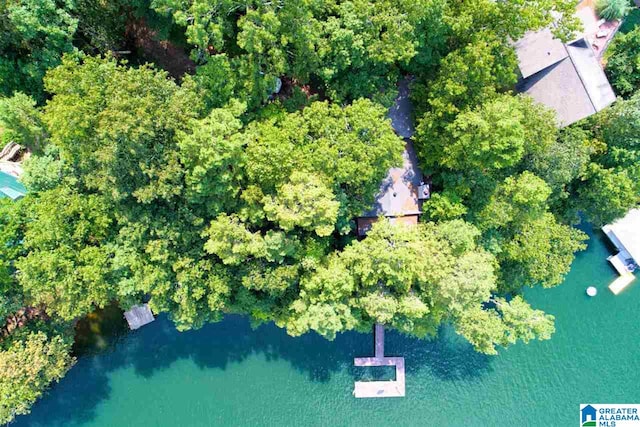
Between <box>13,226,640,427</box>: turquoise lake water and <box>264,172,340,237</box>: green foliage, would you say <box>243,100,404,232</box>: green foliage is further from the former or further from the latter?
<box>13,226,640,427</box>: turquoise lake water

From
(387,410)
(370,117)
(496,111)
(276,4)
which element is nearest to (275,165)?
(370,117)

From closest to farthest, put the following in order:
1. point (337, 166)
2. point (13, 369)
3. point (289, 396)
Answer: point (337, 166)
point (13, 369)
point (289, 396)

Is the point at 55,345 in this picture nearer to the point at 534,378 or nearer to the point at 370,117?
the point at 370,117

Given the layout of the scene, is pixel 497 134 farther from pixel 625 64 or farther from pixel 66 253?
pixel 66 253

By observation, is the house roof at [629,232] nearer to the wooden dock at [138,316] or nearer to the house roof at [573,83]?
the house roof at [573,83]

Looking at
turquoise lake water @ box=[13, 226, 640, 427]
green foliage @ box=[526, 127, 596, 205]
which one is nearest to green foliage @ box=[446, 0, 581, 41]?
green foliage @ box=[526, 127, 596, 205]

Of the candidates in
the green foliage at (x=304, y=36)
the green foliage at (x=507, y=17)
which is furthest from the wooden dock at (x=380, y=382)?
the green foliage at (x=507, y=17)
